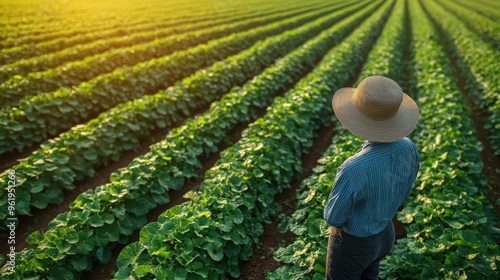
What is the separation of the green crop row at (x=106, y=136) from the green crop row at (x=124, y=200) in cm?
123

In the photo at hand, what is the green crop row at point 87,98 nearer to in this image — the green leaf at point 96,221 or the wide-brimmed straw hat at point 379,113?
the green leaf at point 96,221

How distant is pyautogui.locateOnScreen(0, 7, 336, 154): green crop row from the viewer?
754 cm

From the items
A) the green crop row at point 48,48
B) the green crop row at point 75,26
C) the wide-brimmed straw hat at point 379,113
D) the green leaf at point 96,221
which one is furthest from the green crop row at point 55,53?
the wide-brimmed straw hat at point 379,113

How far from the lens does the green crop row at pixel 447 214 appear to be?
353 centimetres

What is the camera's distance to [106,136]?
723 cm

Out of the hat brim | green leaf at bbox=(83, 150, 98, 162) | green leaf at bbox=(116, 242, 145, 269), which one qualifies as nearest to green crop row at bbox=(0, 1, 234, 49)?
green leaf at bbox=(83, 150, 98, 162)

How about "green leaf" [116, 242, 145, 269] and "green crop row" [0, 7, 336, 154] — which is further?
"green crop row" [0, 7, 336, 154]

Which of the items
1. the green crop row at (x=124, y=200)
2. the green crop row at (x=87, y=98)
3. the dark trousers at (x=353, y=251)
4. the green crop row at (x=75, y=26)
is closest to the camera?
the dark trousers at (x=353, y=251)

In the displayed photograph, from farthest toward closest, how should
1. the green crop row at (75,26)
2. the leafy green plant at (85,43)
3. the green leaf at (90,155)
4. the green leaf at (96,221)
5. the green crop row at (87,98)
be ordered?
the green crop row at (75,26)
the leafy green plant at (85,43)
the green crop row at (87,98)
the green leaf at (90,155)
the green leaf at (96,221)

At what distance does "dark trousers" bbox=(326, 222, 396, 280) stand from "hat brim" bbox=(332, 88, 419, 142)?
0.84 meters

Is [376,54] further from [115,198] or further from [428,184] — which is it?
[115,198]

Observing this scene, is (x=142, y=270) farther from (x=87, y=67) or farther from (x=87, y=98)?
(x=87, y=67)

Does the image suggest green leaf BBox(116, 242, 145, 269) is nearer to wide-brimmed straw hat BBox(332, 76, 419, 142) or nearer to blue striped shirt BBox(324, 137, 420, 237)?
blue striped shirt BBox(324, 137, 420, 237)

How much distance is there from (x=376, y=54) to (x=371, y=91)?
1245 centimetres
